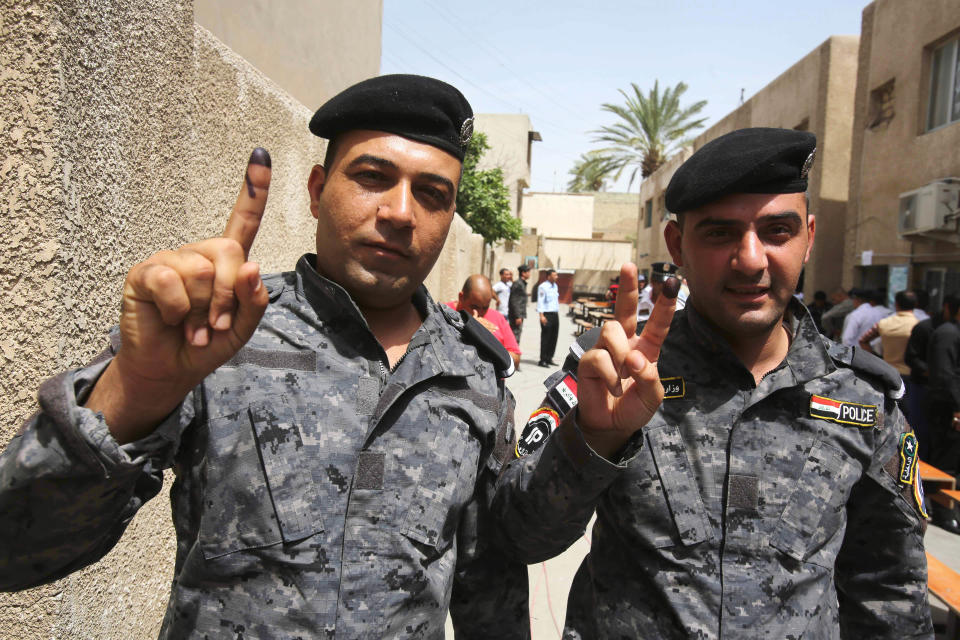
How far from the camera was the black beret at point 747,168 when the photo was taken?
158 centimetres

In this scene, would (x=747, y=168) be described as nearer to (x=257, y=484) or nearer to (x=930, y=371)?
(x=257, y=484)

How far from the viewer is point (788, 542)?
1.52 meters

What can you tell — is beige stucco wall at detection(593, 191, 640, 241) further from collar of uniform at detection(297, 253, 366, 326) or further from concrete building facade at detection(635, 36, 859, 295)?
collar of uniform at detection(297, 253, 366, 326)

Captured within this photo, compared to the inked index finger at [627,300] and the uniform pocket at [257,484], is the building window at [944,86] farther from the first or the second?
the uniform pocket at [257,484]

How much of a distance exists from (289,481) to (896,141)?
1098 centimetres

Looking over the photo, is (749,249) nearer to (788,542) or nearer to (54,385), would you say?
(788,542)

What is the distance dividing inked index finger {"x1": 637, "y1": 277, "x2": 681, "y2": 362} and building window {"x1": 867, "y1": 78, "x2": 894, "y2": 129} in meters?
10.7

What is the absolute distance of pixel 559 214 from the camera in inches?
1738

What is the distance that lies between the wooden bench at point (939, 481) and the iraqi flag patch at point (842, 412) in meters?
4.05

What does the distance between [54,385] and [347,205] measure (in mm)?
673

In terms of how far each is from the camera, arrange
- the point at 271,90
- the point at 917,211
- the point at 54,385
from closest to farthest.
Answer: the point at 54,385
the point at 271,90
the point at 917,211

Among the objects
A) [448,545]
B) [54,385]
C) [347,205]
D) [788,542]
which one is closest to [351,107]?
[347,205]

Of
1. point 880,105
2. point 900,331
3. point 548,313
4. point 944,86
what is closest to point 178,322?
point 900,331

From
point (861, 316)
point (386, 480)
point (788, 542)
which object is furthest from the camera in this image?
point (861, 316)
